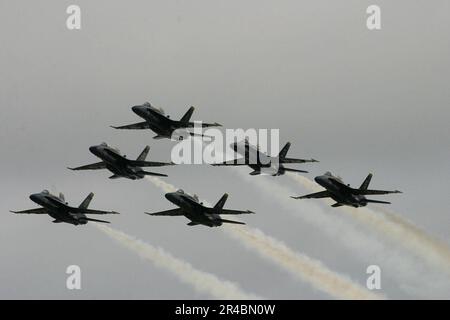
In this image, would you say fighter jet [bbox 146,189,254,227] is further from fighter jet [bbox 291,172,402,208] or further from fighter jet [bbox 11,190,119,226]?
fighter jet [bbox 291,172,402,208]

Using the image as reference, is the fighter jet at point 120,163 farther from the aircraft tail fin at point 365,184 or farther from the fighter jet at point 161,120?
the aircraft tail fin at point 365,184

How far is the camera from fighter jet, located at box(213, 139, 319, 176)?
560ft

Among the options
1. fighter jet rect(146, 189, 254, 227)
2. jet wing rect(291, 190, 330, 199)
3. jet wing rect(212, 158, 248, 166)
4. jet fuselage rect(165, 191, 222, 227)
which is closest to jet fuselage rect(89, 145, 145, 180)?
fighter jet rect(146, 189, 254, 227)

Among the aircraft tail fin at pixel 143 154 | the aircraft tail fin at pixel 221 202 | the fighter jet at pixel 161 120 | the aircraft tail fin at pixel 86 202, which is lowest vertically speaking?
the aircraft tail fin at pixel 86 202

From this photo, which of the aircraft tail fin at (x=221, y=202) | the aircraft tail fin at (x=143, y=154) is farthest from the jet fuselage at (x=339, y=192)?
the aircraft tail fin at (x=143, y=154)

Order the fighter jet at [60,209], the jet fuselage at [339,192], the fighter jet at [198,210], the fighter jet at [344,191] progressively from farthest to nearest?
the fighter jet at [60,209] → the fighter jet at [344,191] → the jet fuselage at [339,192] → the fighter jet at [198,210]

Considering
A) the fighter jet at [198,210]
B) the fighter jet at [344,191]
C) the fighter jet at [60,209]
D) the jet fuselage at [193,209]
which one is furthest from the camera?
the fighter jet at [60,209]

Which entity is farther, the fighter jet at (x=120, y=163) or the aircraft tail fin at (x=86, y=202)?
the aircraft tail fin at (x=86, y=202)

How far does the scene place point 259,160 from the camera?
17175cm

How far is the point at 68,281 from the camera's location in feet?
606

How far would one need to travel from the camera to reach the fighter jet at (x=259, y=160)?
171 m
